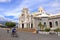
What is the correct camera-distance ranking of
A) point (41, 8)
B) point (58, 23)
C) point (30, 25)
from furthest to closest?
point (41, 8)
point (30, 25)
point (58, 23)

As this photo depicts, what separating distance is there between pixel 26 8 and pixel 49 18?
1389 cm

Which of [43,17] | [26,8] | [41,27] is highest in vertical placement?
[26,8]

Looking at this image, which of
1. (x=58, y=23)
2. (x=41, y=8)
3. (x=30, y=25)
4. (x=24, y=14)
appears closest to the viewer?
(x=58, y=23)

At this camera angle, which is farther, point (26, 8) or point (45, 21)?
point (26, 8)

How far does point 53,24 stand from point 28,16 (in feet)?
39.9

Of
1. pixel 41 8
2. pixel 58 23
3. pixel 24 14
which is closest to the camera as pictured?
pixel 58 23

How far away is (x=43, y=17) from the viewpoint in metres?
55.8

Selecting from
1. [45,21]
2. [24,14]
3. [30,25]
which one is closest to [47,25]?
[45,21]

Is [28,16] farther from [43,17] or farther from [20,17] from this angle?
[43,17]

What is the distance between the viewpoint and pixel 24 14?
214 ft

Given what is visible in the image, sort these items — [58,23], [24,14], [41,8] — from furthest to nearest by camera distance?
[41,8], [24,14], [58,23]

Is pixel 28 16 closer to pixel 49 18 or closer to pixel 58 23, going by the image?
pixel 49 18

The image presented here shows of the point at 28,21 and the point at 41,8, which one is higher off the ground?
the point at 41,8

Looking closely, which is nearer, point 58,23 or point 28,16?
point 58,23
